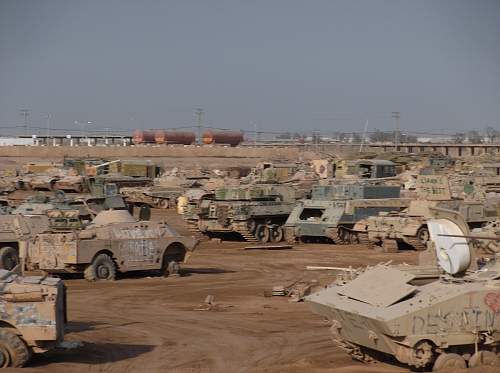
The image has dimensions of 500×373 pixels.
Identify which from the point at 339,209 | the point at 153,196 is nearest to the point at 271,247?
the point at 339,209

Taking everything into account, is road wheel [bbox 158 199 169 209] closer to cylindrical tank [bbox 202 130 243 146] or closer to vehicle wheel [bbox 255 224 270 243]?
vehicle wheel [bbox 255 224 270 243]

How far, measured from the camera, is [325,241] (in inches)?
1275

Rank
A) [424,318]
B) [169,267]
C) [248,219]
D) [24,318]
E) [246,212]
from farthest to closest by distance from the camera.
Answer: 1. [248,219]
2. [246,212]
3. [169,267]
4. [24,318]
5. [424,318]

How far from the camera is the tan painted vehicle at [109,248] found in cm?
2152

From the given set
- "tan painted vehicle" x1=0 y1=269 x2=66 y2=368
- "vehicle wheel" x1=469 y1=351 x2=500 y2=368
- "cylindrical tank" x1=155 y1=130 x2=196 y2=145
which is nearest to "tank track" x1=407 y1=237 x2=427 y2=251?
"vehicle wheel" x1=469 y1=351 x2=500 y2=368

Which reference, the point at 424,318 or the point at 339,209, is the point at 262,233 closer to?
the point at 339,209

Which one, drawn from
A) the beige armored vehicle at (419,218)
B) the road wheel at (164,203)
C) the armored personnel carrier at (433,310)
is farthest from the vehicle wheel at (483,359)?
the road wheel at (164,203)

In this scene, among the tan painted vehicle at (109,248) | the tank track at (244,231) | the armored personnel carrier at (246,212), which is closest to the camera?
the tan painted vehicle at (109,248)

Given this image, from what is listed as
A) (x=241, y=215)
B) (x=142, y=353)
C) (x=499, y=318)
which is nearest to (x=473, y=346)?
(x=499, y=318)

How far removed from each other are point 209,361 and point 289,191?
823 inches

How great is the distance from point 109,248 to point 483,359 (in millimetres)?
11654

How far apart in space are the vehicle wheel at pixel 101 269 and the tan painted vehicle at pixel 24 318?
31.1 feet

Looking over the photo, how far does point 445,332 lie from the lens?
38.1 feet

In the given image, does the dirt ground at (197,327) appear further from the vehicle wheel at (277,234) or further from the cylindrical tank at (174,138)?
the cylindrical tank at (174,138)
